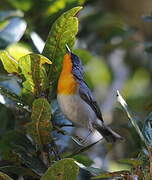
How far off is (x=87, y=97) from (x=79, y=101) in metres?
0.04

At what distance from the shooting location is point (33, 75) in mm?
1774

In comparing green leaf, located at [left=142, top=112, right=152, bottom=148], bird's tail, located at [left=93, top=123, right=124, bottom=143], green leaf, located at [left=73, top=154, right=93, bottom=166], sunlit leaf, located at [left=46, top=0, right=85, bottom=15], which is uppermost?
sunlit leaf, located at [left=46, top=0, right=85, bottom=15]

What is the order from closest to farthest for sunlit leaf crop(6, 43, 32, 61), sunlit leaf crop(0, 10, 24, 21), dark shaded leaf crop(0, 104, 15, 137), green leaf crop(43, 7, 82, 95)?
green leaf crop(43, 7, 82, 95), sunlit leaf crop(6, 43, 32, 61), dark shaded leaf crop(0, 104, 15, 137), sunlit leaf crop(0, 10, 24, 21)

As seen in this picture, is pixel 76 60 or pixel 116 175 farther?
pixel 76 60

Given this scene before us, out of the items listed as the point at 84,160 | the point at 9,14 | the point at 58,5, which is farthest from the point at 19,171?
the point at 9,14

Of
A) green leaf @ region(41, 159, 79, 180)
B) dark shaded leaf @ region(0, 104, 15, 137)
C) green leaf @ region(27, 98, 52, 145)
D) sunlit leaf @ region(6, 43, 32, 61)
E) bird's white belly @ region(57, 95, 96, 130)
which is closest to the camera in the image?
green leaf @ region(41, 159, 79, 180)

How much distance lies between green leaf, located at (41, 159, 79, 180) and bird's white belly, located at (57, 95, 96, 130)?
44 centimetres

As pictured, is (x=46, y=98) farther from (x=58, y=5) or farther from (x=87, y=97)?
A: (x=58, y=5)

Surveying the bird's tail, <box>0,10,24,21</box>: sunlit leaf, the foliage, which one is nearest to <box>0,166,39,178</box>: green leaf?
the foliage

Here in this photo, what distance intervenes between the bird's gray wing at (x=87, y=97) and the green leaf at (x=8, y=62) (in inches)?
18.6

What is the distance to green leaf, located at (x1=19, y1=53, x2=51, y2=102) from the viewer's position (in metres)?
1.73

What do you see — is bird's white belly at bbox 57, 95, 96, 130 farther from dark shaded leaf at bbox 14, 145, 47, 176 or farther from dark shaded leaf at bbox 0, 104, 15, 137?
dark shaded leaf at bbox 0, 104, 15, 137

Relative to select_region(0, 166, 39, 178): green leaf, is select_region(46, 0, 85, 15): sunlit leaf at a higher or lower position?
higher

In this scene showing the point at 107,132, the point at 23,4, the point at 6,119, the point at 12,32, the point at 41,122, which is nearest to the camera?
the point at 41,122
